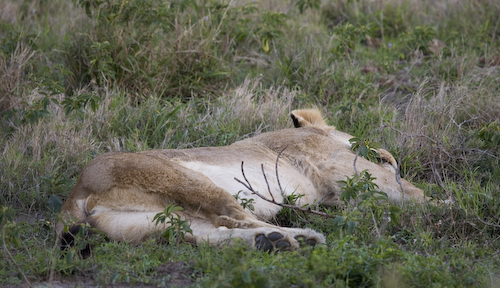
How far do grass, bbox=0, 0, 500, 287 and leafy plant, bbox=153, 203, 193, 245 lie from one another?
8cm

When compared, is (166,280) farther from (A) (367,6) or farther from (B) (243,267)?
(A) (367,6)

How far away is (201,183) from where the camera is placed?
3.59 meters

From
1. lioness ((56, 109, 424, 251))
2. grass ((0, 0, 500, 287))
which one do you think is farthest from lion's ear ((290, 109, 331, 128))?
lioness ((56, 109, 424, 251))

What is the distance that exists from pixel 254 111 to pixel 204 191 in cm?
222

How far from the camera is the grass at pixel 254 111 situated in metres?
3.04

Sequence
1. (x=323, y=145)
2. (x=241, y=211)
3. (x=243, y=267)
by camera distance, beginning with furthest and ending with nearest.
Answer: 1. (x=323, y=145)
2. (x=241, y=211)
3. (x=243, y=267)

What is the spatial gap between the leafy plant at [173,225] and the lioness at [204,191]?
0.11 m

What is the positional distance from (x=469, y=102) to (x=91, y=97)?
3.48 metres

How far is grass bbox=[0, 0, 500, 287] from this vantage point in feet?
9.96

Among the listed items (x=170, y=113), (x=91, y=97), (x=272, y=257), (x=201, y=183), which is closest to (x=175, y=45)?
(x=170, y=113)

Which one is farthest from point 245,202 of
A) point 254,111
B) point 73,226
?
point 254,111

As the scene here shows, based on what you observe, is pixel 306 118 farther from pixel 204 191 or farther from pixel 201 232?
pixel 201 232

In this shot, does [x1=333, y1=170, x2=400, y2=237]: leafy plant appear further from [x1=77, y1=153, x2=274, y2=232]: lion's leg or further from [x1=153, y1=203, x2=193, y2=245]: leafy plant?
[x1=153, y1=203, x2=193, y2=245]: leafy plant

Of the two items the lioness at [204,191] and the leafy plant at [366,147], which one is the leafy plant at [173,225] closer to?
the lioness at [204,191]
